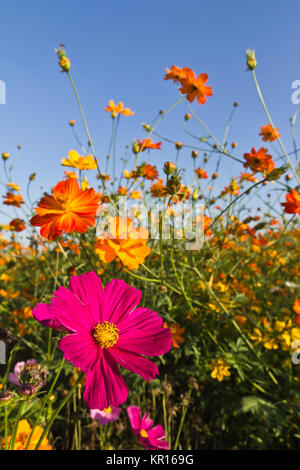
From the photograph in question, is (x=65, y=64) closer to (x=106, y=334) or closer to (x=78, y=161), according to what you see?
(x=78, y=161)

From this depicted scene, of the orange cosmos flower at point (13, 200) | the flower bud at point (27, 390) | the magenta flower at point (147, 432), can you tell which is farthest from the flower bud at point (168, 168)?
the orange cosmos flower at point (13, 200)

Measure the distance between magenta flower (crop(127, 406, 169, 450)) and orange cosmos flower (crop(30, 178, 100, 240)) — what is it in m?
0.56

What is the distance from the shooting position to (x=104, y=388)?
0.30 metres

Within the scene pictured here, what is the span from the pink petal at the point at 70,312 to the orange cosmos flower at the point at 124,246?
1.11 ft

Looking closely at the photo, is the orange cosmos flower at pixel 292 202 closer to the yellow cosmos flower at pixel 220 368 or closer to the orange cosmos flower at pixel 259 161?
the orange cosmos flower at pixel 259 161

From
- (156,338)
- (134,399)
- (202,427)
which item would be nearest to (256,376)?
(202,427)

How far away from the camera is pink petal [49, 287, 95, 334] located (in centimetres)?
31

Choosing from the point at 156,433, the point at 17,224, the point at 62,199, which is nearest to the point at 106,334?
the point at 62,199

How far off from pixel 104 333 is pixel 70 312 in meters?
0.05

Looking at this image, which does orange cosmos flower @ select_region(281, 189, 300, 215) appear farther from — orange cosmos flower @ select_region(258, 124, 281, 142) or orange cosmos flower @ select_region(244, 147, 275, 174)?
orange cosmos flower @ select_region(258, 124, 281, 142)

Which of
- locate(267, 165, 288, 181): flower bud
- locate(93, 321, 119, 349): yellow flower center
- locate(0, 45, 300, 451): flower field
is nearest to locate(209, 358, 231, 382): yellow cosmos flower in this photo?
locate(0, 45, 300, 451): flower field

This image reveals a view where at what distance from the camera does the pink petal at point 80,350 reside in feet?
0.95
